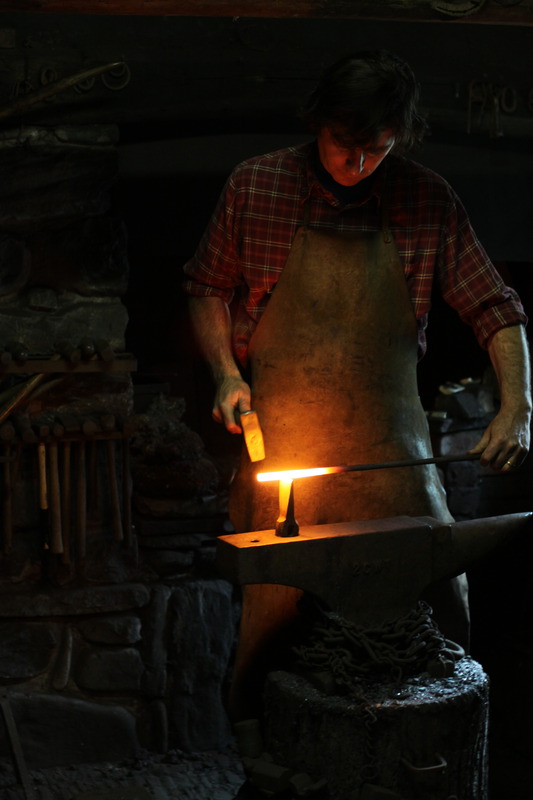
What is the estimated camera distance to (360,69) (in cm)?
223

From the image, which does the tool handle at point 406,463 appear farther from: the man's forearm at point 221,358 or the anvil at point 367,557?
the man's forearm at point 221,358

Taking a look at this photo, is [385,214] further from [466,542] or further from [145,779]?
[145,779]

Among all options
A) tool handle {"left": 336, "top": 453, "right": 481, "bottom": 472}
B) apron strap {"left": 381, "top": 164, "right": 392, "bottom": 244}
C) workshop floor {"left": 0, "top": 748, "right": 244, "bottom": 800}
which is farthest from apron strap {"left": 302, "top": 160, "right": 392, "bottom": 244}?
workshop floor {"left": 0, "top": 748, "right": 244, "bottom": 800}

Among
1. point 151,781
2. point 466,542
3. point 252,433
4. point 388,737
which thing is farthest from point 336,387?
point 151,781

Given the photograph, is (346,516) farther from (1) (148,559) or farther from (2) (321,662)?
(1) (148,559)

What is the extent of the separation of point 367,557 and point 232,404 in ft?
1.51

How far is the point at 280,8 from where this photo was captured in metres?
2.42

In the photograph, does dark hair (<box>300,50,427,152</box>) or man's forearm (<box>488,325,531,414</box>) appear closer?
dark hair (<box>300,50,427,152</box>)

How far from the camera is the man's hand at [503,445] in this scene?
2.29m

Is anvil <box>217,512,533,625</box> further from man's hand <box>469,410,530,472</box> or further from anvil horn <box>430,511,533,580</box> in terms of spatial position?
man's hand <box>469,410,530,472</box>

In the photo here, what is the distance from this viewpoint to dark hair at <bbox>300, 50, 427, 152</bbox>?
7.28 feet

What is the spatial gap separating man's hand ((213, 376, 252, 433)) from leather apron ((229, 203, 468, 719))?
0.10m

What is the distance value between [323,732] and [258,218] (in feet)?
3.72

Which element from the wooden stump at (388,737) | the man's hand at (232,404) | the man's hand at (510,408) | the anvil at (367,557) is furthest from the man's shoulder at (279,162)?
the wooden stump at (388,737)
